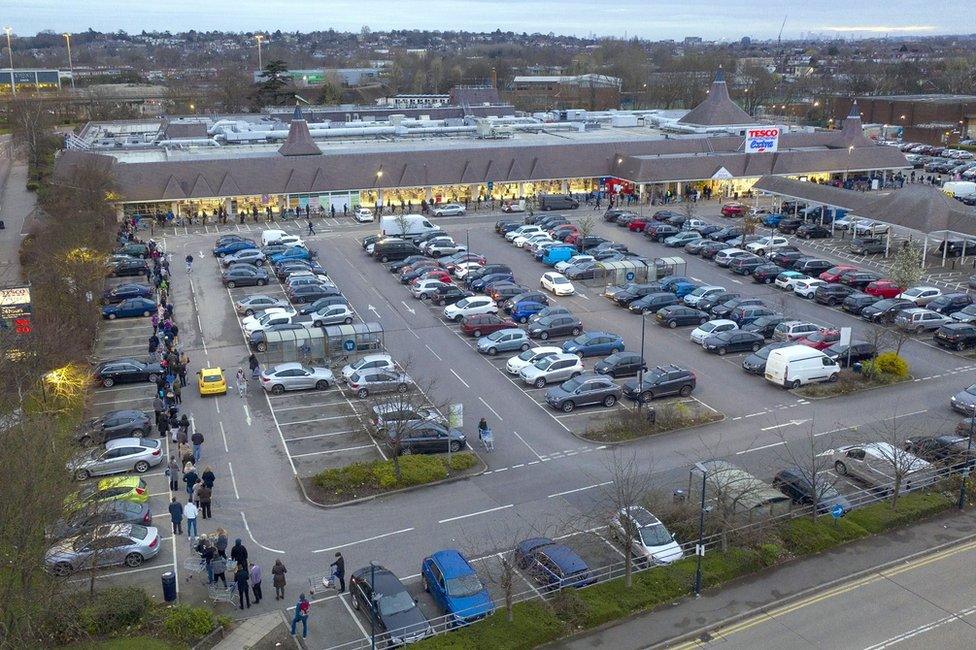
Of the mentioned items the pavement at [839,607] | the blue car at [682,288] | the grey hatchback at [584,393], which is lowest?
the pavement at [839,607]

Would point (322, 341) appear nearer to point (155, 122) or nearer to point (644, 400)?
point (644, 400)

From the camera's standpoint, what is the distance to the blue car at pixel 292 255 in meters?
46.2

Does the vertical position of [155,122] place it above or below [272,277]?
above

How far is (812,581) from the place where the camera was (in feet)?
65.6

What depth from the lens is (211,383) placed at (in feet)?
98.6

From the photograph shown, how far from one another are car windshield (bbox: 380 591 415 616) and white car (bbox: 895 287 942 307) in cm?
3106

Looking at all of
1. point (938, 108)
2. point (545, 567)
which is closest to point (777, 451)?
point (545, 567)

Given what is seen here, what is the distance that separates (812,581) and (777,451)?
6884 mm

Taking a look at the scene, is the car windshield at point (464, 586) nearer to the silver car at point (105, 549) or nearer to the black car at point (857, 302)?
the silver car at point (105, 549)

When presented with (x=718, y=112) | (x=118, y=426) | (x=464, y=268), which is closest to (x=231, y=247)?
(x=464, y=268)

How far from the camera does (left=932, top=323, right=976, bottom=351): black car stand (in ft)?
115

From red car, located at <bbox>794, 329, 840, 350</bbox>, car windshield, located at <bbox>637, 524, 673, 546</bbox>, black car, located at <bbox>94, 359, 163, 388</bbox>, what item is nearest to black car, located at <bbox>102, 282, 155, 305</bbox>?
black car, located at <bbox>94, 359, 163, 388</bbox>

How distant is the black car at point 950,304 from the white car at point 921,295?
35cm

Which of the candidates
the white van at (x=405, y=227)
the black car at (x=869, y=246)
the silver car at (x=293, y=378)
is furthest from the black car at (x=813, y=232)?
the silver car at (x=293, y=378)
